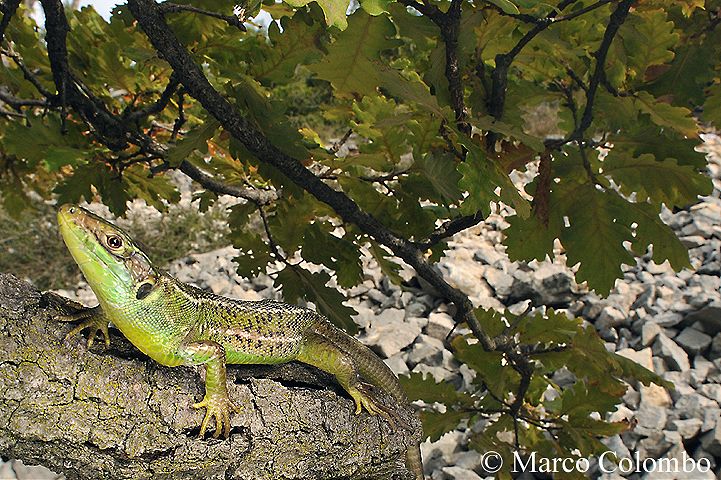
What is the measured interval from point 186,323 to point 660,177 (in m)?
1.75

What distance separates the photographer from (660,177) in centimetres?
247

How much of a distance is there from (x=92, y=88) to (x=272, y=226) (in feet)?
3.21

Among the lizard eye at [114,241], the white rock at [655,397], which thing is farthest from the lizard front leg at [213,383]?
the white rock at [655,397]

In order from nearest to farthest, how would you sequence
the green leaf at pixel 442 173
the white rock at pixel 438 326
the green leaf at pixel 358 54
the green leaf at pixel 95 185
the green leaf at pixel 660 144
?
the green leaf at pixel 358 54, the green leaf at pixel 442 173, the green leaf at pixel 660 144, the green leaf at pixel 95 185, the white rock at pixel 438 326

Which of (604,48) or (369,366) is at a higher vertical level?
(604,48)

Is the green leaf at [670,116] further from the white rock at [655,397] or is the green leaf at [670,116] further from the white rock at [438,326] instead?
the white rock at [438,326]

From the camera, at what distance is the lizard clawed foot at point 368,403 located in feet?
6.11

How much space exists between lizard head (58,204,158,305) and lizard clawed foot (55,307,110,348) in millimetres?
43

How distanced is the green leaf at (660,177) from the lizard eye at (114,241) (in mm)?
1766

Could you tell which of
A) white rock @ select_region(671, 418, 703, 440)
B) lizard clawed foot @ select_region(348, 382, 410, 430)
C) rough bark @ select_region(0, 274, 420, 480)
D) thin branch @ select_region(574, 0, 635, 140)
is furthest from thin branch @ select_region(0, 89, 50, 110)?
white rock @ select_region(671, 418, 703, 440)

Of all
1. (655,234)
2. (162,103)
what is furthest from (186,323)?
(655,234)

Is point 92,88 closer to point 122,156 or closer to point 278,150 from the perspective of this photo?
point 122,156

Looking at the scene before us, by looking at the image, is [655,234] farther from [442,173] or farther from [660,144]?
[442,173]

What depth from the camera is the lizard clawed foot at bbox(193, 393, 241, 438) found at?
1568 millimetres
